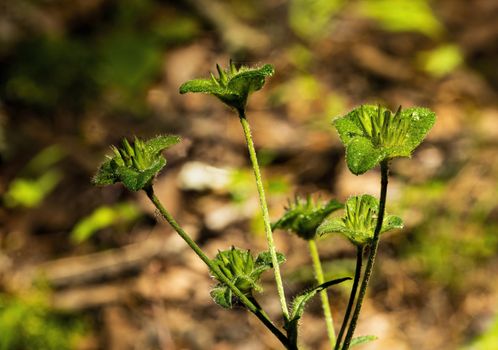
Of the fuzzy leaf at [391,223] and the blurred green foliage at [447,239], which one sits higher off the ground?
the blurred green foliage at [447,239]

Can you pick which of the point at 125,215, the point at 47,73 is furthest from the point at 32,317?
the point at 47,73

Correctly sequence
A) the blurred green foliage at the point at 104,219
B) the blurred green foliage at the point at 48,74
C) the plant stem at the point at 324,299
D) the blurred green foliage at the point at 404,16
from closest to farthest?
the plant stem at the point at 324,299 → the blurred green foliage at the point at 104,219 → the blurred green foliage at the point at 48,74 → the blurred green foliage at the point at 404,16

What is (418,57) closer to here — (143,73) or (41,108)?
(143,73)

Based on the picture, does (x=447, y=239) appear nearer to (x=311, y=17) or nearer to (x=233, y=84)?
(x=233, y=84)

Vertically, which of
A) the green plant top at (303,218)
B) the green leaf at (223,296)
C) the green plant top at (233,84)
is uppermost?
the green plant top at (233,84)

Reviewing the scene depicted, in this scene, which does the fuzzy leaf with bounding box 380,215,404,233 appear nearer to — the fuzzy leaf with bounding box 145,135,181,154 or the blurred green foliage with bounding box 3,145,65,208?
the fuzzy leaf with bounding box 145,135,181,154

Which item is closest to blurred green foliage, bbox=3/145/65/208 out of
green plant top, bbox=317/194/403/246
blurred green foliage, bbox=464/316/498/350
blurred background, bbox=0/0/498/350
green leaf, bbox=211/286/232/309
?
blurred background, bbox=0/0/498/350

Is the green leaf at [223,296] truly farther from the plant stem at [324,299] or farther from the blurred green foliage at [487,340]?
the blurred green foliage at [487,340]

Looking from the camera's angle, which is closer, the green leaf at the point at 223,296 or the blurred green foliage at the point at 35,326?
the green leaf at the point at 223,296

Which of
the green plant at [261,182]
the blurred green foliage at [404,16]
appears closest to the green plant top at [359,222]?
the green plant at [261,182]
